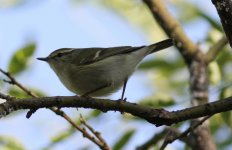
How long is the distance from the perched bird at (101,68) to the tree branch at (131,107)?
142cm

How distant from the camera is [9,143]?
3939 millimetres

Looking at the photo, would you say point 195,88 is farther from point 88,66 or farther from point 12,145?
point 12,145

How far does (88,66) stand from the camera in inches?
186

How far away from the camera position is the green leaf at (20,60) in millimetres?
3889

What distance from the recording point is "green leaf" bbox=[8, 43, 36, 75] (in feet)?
12.8

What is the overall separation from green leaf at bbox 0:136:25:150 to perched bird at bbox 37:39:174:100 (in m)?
0.67

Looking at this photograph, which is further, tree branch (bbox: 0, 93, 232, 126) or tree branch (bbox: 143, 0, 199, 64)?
tree branch (bbox: 143, 0, 199, 64)

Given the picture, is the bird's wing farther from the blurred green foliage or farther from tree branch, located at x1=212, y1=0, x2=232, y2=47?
tree branch, located at x1=212, y1=0, x2=232, y2=47

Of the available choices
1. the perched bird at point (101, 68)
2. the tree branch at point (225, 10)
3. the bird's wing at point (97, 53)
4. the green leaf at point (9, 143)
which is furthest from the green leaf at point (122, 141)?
the tree branch at point (225, 10)

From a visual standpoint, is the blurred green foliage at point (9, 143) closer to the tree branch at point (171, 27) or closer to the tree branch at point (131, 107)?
the tree branch at point (131, 107)

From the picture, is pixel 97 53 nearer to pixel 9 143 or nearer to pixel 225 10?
pixel 9 143

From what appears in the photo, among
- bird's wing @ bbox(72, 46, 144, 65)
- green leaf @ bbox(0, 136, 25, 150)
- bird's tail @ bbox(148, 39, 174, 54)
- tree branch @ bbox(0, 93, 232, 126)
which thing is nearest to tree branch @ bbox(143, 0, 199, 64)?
bird's tail @ bbox(148, 39, 174, 54)

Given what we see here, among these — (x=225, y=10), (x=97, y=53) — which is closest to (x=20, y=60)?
(x=97, y=53)

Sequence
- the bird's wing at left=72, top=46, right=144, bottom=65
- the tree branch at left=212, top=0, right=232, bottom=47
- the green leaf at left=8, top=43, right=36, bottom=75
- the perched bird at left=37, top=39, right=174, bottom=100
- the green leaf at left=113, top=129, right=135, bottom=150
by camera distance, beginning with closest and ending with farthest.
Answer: the tree branch at left=212, top=0, right=232, bottom=47
the green leaf at left=8, top=43, right=36, bottom=75
the green leaf at left=113, top=129, right=135, bottom=150
the perched bird at left=37, top=39, right=174, bottom=100
the bird's wing at left=72, top=46, right=144, bottom=65
